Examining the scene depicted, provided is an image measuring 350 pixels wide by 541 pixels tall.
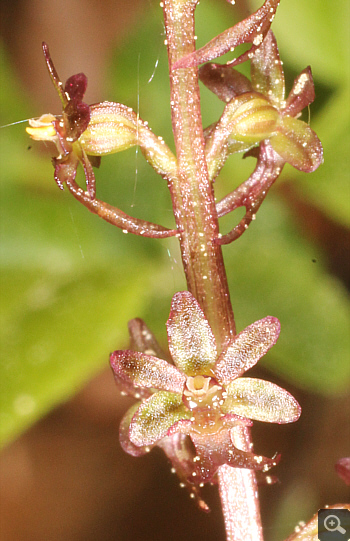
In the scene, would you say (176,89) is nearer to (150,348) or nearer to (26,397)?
(150,348)

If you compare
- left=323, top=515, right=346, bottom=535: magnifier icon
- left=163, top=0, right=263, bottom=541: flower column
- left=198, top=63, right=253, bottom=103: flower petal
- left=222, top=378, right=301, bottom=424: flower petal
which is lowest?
left=323, top=515, right=346, bottom=535: magnifier icon

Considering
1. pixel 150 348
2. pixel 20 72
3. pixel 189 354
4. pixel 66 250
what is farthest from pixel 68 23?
pixel 189 354

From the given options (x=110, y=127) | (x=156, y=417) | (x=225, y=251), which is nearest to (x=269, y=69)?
(x=110, y=127)

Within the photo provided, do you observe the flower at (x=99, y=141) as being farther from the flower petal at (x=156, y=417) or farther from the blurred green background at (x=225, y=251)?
the blurred green background at (x=225, y=251)

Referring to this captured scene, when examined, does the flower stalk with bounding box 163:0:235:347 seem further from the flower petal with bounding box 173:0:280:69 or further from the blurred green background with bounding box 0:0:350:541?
the blurred green background with bounding box 0:0:350:541

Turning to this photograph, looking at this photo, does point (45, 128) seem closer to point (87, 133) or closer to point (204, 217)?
point (87, 133)

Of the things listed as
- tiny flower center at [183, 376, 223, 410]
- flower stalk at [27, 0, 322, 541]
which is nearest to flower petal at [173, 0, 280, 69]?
flower stalk at [27, 0, 322, 541]
